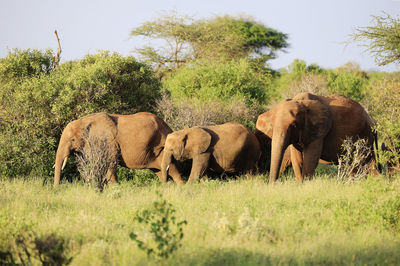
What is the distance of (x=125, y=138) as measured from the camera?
12.5m

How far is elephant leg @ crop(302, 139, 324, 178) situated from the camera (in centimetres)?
1188

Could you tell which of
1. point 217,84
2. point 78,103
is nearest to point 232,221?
point 78,103

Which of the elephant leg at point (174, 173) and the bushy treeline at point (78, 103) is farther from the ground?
the bushy treeline at point (78, 103)

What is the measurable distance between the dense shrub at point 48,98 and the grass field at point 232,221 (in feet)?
7.72

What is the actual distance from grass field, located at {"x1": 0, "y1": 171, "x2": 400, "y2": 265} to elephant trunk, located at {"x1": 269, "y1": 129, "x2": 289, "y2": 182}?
533 millimetres

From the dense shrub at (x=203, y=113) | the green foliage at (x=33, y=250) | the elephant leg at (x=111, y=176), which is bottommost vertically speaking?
the elephant leg at (x=111, y=176)

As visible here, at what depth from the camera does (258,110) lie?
710 inches

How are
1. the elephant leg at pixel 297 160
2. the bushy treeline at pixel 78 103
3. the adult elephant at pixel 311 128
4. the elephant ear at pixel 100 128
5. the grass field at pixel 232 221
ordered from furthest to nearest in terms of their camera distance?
the bushy treeline at pixel 78 103, the elephant leg at pixel 297 160, the elephant ear at pixel 100 128, the adult elephant at pixel 311 128, the grass field at pixel 232 221

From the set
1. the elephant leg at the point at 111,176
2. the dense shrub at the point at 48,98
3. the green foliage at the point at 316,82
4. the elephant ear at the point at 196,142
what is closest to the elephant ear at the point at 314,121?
the elephant ear at the point at 196,142

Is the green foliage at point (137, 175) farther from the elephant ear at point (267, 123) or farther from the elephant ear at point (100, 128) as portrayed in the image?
the elephant ear at point (267, 123)

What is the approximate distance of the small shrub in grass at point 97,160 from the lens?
11055 millimetres

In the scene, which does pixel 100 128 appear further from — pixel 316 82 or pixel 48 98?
pixel 316 82

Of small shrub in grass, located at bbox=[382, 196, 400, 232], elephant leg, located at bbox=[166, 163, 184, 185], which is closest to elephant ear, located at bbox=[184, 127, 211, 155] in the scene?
elephant leg, located at bbox=[166, 163, 184, 185]

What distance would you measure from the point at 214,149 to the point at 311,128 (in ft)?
7.56
